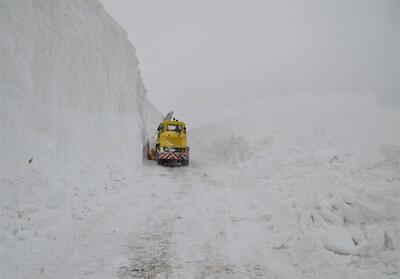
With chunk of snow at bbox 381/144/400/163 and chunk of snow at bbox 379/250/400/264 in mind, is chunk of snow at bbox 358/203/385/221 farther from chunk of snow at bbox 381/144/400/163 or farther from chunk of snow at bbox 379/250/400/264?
chunk of snow at bbox 381/144/400/163

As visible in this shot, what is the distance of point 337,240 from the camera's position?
594 centimetres

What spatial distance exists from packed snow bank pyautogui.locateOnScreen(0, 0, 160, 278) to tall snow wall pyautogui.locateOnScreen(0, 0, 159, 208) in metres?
0.03

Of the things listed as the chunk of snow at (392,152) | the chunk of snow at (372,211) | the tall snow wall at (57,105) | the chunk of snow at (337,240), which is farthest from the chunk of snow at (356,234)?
the tall snow wall at (57,105)

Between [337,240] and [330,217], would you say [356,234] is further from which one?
[330,217]

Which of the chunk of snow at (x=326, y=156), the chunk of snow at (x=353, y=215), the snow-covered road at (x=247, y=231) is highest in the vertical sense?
the chunk of snow at (x=326, y=156)

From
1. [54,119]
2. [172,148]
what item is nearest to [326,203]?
[54,119]

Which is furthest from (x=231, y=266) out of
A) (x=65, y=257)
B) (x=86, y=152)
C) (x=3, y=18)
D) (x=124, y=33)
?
(x=124, y=33)

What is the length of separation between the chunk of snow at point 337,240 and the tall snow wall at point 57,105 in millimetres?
6750

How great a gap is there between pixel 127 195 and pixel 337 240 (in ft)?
23.8

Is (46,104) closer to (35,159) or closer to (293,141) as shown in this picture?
(35,159)

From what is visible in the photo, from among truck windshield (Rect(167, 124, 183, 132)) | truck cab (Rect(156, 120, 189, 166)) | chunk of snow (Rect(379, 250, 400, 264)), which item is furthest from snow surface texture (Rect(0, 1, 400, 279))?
truck windshield (Rect(167, 124, 183, 132))

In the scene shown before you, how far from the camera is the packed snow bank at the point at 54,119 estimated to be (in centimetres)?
748

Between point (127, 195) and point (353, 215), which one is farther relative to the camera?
point (127, 195)

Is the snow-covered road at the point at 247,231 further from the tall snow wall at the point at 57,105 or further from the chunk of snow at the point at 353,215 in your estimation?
the tall snow wall at the point at 57,105
